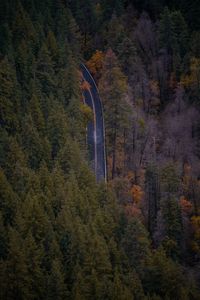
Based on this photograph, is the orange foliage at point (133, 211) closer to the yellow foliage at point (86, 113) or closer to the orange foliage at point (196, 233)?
the orange foliage at point (196, 233)

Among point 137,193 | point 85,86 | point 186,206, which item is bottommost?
point 186,206

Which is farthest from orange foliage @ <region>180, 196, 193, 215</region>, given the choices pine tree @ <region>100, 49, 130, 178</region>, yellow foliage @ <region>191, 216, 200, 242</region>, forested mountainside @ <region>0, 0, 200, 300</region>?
pine tree @ <region>100, 49, 130, 178</region>

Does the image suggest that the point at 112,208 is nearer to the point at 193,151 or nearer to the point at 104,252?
the point at 104,252

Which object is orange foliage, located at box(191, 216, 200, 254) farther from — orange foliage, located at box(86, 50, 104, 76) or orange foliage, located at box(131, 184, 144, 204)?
orange foliage, located at box(86, 50, 104, 76)

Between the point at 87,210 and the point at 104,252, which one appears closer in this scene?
the point at 104,252

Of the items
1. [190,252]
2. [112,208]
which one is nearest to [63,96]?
[112,208]

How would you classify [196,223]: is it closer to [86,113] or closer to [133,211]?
[133,211]

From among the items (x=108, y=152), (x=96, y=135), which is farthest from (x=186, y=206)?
(x=96, y=135)
